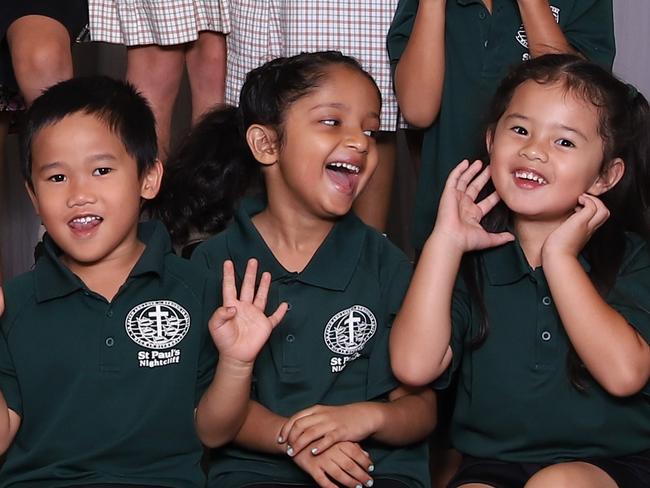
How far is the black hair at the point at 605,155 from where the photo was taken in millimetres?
1928

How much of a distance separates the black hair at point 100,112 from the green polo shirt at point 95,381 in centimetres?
19

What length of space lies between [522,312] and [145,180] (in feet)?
2.04

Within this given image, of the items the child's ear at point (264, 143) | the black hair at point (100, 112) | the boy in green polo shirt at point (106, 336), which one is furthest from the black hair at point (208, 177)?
the boy in green polo shirt at point (106, 336)

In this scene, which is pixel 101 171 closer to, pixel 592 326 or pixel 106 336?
pixel 106 336

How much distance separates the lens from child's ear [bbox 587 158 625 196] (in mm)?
1953

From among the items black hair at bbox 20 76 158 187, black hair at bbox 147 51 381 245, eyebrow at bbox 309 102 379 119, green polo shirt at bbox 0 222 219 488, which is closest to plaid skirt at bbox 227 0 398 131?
black hair at bbox 147 51 381 245

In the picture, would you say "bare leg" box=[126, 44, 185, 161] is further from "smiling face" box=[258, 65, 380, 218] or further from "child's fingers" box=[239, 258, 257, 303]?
"child's fingers" box=[239, 258, 257, 303]

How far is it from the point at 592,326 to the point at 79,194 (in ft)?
2.55

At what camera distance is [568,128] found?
1911 millimetres

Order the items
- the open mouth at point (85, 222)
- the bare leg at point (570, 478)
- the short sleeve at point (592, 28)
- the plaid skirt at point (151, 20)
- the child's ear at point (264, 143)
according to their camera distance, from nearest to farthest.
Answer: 1. the bare leg at point (570, 478)
2. the open mouth at point (85, 222)
3. the child's ear at point (264, 143)
4. the short sleeve at point (592, 28)
5. the plaid skirt at point (151, 20)

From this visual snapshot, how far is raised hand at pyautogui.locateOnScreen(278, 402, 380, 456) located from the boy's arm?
1.27 feet

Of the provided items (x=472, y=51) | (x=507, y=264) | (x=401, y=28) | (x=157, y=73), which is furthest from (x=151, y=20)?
(x=507, y=264)

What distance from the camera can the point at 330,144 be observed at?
2008 millimetres

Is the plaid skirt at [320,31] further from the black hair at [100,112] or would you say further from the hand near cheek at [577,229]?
the hand near cheek at [577,229]
